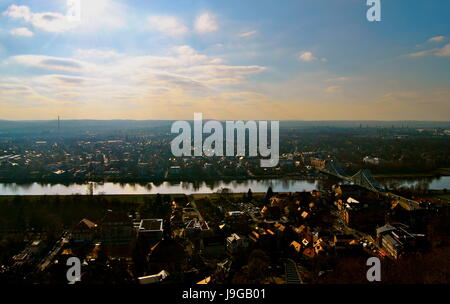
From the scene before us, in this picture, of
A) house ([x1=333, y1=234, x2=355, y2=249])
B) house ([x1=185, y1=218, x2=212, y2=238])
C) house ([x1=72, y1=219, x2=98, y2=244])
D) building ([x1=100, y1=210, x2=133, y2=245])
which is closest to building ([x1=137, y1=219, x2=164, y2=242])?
building ([x1=100, y1=210, x2=133, y2=245])

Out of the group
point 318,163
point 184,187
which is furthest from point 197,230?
point 318,163

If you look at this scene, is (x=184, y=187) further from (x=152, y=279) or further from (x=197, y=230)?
(x=152, y=279)

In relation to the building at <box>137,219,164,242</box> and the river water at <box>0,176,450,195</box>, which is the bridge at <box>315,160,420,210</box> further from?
the building at <box>137,219,164,242</box>

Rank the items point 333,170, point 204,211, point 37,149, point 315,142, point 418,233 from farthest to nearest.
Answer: point 315,142, point 37,149, point 333,170, point 204,211, point 418,233
